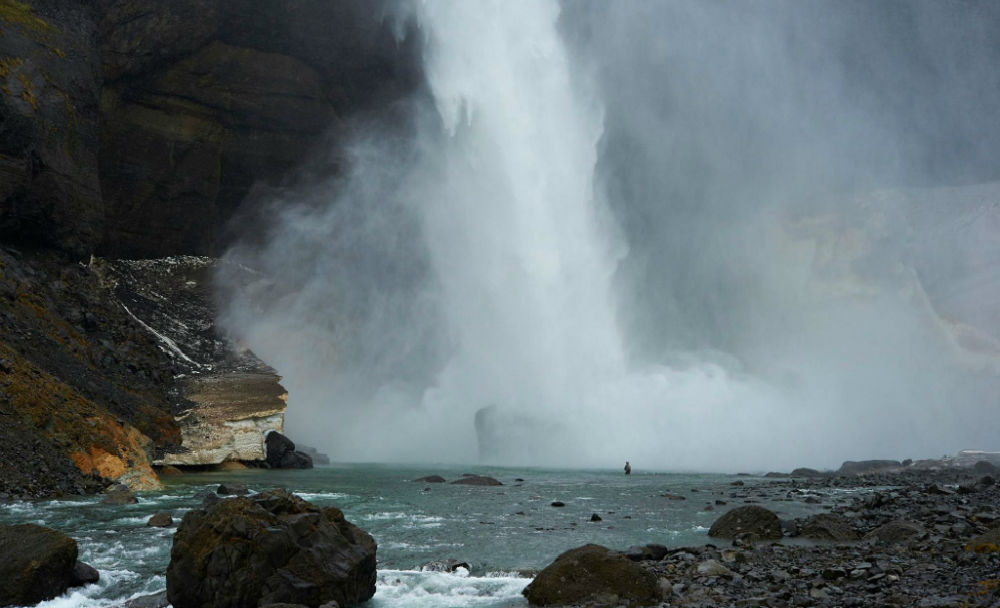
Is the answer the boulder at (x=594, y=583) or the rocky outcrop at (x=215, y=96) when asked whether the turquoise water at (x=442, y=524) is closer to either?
the boulder at (x=594, y=583)

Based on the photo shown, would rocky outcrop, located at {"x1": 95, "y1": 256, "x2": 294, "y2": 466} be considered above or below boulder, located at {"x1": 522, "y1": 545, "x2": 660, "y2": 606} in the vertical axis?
above

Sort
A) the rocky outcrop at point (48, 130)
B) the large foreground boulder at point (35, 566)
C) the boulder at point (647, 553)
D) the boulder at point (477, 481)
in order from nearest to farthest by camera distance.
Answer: the large foreground boulder at point (35, 566)
the boulder at point (647, 553)
the boulder at point (477, 481)
the rocky outcrop at point (48, 130)

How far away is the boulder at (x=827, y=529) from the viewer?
19484mm

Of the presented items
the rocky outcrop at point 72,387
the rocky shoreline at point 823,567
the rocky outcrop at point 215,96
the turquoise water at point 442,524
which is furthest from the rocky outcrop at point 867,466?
the rocky outcrop at point 215,96

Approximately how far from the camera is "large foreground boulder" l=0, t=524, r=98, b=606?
1285 centimetres

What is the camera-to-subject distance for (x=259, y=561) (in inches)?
496

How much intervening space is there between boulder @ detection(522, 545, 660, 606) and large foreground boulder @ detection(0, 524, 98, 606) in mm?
8430

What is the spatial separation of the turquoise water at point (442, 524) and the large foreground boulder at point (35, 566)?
287 mm

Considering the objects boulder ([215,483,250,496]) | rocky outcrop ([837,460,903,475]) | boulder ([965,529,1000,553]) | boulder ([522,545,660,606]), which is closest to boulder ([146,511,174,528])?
boulder ([215,483,250,496])

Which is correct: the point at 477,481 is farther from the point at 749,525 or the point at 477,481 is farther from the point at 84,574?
the point at 84,574

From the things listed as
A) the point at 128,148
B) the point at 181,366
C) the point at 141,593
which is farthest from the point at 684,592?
the point at 128,148

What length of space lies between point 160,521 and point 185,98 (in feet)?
201

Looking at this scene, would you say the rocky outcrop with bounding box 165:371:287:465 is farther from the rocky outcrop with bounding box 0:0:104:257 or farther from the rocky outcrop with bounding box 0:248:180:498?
the rocky outcrop with bounding box 0:0:104:257

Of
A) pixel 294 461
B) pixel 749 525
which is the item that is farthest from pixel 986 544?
pixel 294 461
